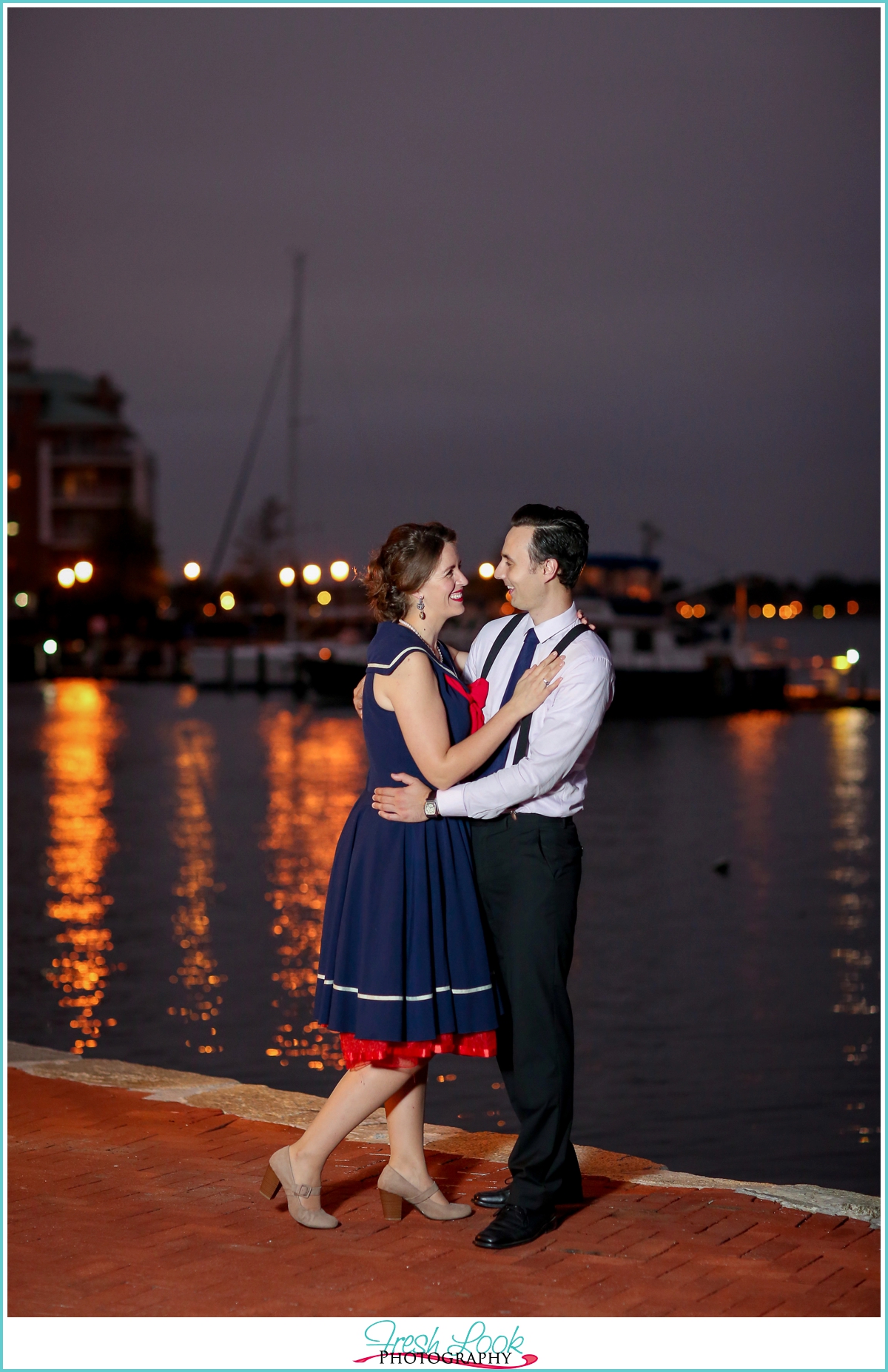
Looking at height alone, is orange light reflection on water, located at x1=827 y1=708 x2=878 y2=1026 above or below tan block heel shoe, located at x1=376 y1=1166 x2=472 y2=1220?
below

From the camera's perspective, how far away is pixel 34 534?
253ft

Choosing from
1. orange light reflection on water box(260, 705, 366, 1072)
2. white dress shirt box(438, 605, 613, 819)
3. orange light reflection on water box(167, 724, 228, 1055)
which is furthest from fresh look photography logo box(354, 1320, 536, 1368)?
orange light reflection on water box(167, 724, 228, 1055)

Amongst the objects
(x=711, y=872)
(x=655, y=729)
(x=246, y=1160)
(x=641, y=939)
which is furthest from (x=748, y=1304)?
(x=655, y=729)

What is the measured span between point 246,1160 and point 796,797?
2550 cm

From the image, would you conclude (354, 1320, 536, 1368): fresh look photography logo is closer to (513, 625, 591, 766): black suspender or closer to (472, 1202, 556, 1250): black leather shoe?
(472, 1202, 556, 1250): black leather shoe

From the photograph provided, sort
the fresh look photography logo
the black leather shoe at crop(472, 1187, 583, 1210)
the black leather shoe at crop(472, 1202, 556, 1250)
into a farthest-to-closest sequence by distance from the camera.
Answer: the black leather shoe at crop(472, 1187, 583, 1210)
the black leather shoe at crop(472, 1202, 556, 1250)
the fresh look photography logo

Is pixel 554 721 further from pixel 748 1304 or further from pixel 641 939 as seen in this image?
pixel 641 939

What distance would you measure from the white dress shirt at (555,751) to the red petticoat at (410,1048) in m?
0.59

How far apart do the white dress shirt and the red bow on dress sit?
14 centimetres

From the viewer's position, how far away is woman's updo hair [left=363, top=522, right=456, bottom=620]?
4.05m

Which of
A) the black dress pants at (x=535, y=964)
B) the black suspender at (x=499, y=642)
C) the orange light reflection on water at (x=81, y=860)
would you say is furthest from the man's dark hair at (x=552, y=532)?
the orange light reflection on water at (x=81, y=860)

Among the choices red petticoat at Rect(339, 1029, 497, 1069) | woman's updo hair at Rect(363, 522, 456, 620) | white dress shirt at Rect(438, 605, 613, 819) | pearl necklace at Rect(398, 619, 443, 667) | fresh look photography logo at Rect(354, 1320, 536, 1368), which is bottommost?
fresh look photography logo at Rect(354, 1320, 536, 1368)

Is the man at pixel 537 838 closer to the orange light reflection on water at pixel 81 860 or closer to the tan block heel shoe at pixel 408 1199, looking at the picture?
the tan block heel shoe at pixel 408 1199

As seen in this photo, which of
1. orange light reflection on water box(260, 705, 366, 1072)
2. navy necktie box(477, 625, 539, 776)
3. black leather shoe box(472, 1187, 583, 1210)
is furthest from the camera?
orange light reflection on water box(260, 705, 366, 1072)
